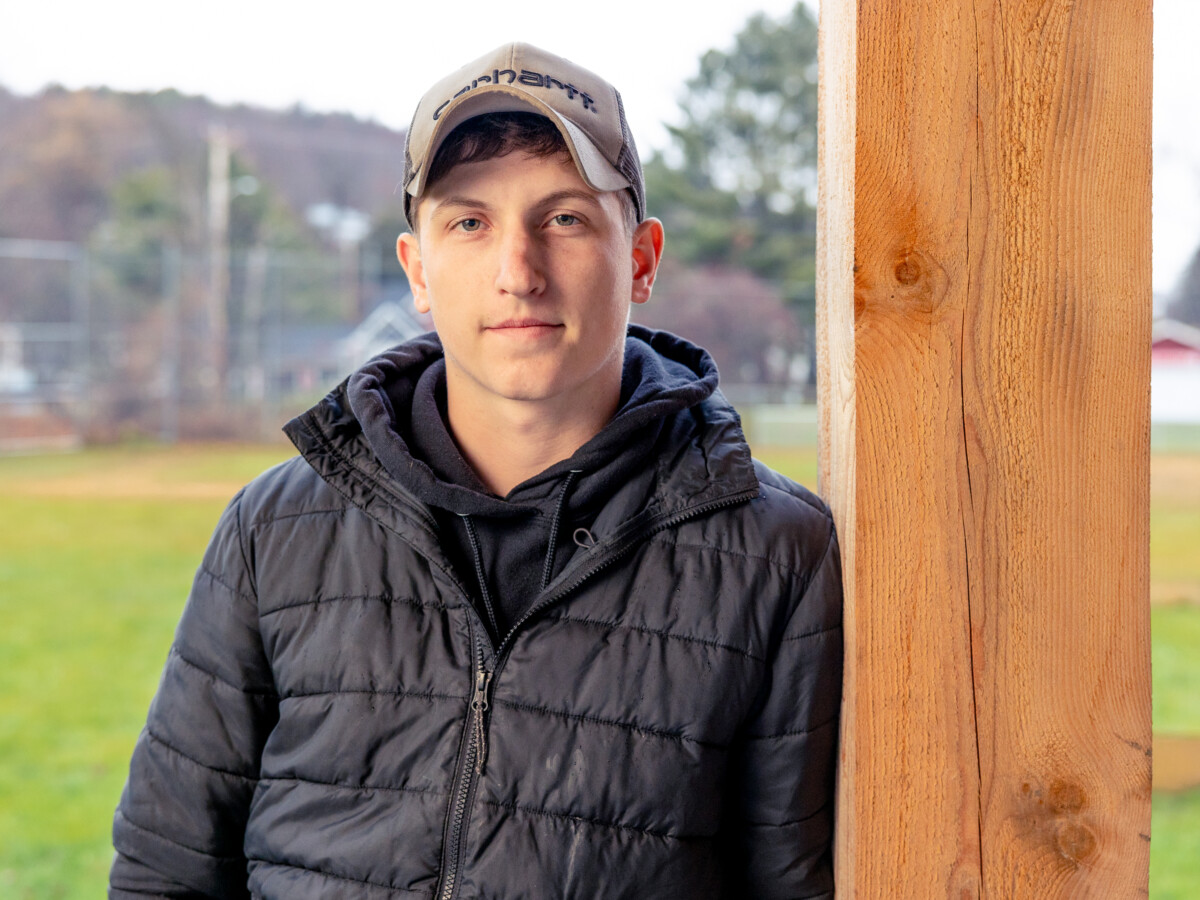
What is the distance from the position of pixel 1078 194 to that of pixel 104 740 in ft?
20.2

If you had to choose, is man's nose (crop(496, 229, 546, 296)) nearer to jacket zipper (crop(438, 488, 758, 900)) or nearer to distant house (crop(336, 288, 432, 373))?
jacket zipper (crop(438, 488, 758, 900))

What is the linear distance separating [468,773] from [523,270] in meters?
0.46

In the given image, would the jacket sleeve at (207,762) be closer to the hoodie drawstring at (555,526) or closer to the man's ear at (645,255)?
the hoodie drawstring at (555,526)

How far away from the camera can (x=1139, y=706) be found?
858 mm

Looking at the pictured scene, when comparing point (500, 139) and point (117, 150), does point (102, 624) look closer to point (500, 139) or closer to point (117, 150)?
point (117, 150)

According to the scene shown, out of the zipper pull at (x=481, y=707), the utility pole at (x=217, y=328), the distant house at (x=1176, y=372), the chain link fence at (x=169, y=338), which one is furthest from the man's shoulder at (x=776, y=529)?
the utility pole at (x=217, y=328)

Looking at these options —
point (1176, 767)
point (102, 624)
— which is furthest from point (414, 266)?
point (102, 624)

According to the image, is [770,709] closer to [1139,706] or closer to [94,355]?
[1139,706]

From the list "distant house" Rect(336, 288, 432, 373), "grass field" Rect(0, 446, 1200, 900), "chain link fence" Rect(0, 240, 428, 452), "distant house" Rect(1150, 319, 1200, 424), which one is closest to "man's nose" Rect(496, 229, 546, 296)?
"grass field" Rect(0, 446, 1200, 900)

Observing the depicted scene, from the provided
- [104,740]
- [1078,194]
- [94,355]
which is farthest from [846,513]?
[94,355]

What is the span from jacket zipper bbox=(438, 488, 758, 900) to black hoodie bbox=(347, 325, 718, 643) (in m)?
0.04

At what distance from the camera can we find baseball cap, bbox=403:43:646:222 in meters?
1.02

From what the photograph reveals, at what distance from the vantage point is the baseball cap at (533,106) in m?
1.02

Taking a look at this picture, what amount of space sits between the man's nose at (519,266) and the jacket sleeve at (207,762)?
40 centimetres
